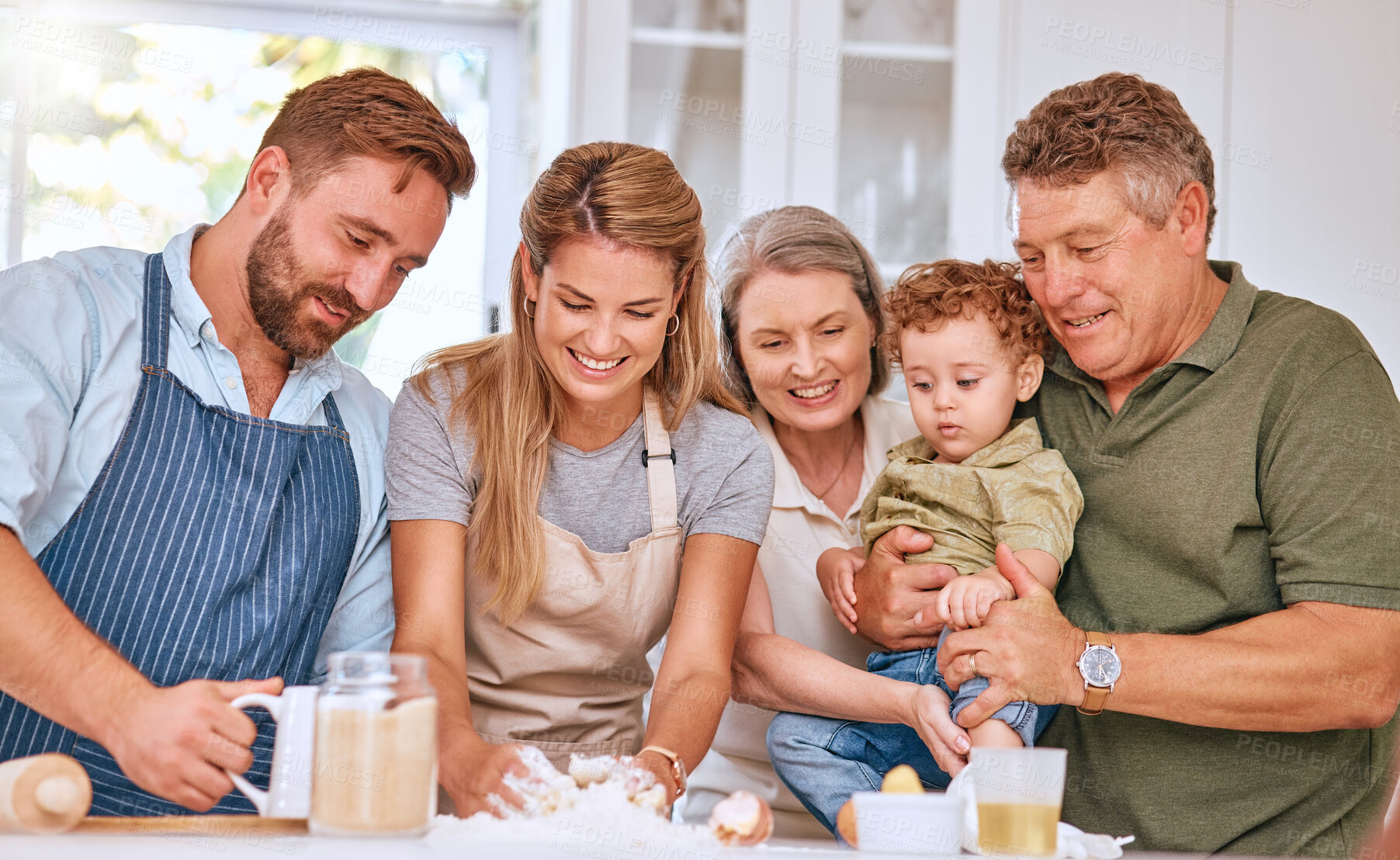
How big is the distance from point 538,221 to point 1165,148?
39.5 inches

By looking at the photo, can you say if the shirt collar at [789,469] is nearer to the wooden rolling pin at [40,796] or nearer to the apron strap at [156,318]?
the apron strap at [156,318]

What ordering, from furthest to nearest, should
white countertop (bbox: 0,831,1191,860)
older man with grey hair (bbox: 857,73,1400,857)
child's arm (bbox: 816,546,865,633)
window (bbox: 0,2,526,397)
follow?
1. window (bbox: 0,2,526,397)
2. child's arm (bbox: 816,546,865,633)
3. older man with grey hair (bbox: 857,73,1400,857)
4. white countertop (bbox: 0,831,1191,860)

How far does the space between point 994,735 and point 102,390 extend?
138 centimetres

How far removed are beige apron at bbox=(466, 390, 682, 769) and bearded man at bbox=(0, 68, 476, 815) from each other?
0.21 m

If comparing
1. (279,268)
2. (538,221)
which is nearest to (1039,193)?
(538,221)

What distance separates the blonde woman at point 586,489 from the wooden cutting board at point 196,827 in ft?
1.57

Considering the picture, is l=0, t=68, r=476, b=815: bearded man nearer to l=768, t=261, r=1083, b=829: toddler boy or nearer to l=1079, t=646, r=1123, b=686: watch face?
l=768, t=261, r=1083, b=829: toddler boy

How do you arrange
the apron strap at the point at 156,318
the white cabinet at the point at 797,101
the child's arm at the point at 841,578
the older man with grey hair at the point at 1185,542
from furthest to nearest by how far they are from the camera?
the white cabinet at the point at 797,101
the child's arm at the point at 841,578
the apron strap at the point at 156,318
the older man with grey hair at the point at 1185,542

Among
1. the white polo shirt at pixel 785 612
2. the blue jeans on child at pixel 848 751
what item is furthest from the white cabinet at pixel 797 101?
the blue jeans on child at pixel 848 751

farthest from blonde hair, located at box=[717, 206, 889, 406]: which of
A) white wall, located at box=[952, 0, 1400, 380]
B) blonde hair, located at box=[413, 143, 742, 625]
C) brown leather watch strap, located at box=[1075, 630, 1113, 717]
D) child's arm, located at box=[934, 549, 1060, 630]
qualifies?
white wall, located at box=[952, 0, 1400, 380]

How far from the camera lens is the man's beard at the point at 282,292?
73.2 inches

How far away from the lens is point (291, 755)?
3.75 ft

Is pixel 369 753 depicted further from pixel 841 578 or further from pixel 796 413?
pixel 796 413

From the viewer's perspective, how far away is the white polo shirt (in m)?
2.15
